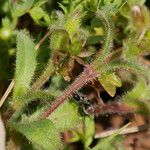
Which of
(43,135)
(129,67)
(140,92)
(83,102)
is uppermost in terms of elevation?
(129,67)

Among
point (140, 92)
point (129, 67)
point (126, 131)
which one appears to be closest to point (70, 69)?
point (129, 67)

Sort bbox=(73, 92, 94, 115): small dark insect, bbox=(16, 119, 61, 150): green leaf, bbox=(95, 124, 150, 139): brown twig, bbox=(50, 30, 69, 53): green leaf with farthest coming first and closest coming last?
bbox=(95, 124, 150, 139): brown twig → bbox=(73, 92, 94, 115): small dark insect → bbox=(50, 30, 69, 53): green leaf → bbox=(16, 119, 61, 150): green leaf

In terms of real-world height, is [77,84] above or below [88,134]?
above

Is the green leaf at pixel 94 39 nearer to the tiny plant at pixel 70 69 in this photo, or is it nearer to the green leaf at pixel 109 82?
the tiny plant at pixel 70 69

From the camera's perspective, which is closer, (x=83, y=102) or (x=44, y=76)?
(x=44, y=76)

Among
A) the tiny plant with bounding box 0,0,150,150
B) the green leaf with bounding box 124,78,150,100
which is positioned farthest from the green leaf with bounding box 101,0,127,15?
the green leaf with bounding box 124,78,150,100

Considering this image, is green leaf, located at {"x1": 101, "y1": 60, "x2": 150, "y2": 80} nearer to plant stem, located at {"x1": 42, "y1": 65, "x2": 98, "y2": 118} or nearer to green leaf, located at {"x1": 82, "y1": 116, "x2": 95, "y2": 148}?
plant stem, located at {"x1": 42, "y1": 65, "x2": 98, "y2": 118}

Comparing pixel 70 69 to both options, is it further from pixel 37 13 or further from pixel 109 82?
pixel 37 13
